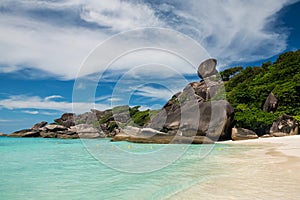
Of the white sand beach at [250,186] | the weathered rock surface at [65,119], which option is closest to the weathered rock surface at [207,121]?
the white sand beach at [250,186]

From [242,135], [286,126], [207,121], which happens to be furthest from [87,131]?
[286,126]

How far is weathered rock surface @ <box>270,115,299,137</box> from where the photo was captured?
1497 centimetres

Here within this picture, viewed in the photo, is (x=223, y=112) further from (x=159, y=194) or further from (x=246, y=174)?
(x=159, y=194)

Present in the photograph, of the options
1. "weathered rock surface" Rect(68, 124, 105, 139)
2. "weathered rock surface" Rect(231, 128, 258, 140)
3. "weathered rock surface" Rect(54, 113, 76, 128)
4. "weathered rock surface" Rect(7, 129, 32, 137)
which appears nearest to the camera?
"weathered rock surface" Rect(231, 128, 258, 140)

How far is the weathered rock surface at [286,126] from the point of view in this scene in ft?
49.1

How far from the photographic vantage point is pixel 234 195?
3227mm

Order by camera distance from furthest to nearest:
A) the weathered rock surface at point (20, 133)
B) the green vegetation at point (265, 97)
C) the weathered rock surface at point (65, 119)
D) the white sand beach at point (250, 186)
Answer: the weathered rock surface at point (65, 119) → the weathered rock surface at point (20, 133) → the green vegetation at point (265, 97) → the white sand beach at point (250, 186)

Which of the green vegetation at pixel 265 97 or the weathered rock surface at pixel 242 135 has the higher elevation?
the green vegetation at pixel 265 97

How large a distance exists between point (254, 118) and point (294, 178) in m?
13.7

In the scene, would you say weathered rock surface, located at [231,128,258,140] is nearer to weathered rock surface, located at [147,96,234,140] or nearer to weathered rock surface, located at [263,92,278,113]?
weathered rock surface, located at [147,96,234,140]

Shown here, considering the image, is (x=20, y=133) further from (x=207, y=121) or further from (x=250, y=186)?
(x=250, y=186)

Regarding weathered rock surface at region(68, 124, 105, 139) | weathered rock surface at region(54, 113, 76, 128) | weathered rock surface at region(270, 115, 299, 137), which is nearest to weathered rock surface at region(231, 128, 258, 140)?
weathered rock surface at region(270, 115, 299, 137)

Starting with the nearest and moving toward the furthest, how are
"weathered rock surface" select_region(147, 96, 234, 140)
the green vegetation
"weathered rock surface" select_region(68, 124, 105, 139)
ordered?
"weathered rock surface" select_region(147, 96, 234, 140) → the green vegetation → "weathered rock surface" select_region(68, 124, 105, 139)

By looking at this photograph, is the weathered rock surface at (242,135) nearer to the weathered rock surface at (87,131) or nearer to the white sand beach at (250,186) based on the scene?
the white sand beach at (250,186)
